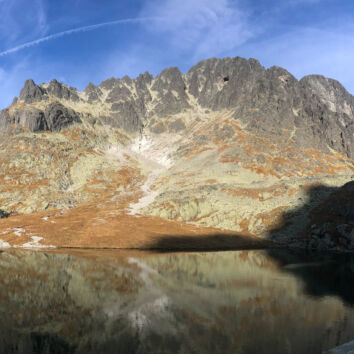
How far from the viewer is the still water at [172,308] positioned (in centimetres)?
1842

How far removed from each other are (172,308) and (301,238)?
192ft

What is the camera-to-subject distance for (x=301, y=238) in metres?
74.1

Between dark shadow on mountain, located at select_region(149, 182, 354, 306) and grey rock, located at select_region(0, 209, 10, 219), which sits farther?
grey rock, located at select_region(0, 209, 10, 219)

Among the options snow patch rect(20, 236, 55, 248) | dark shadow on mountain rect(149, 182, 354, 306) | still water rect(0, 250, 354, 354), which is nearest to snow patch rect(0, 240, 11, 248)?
snow patch rect(20, 236, 55, 248)

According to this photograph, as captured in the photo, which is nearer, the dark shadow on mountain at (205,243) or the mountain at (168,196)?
the dark shadow on mountain at (205,243)

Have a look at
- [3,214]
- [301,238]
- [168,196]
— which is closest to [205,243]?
[301,238]

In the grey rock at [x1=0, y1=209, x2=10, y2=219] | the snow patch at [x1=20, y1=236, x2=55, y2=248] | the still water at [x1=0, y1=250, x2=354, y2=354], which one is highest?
the grey rock at [x1=0, y1=209, x2=10, y2=219]

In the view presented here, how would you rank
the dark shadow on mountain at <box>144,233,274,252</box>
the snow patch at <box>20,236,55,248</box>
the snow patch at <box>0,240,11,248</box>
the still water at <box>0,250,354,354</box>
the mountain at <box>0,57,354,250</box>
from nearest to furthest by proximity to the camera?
the still water at <box>0,250,354,354</box>, the snow patch at <box>20,236,55,248</box>, the snow patch at <box>0,240,11,248</box>, the dark shadow on mountain at <box>144,233,274,252</box>, the mountain at <box>0,57,354,250</box>

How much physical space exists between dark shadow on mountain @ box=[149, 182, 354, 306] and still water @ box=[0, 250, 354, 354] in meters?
9.85

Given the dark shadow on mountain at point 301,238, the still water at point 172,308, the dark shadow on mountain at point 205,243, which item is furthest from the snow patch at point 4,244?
the dark shadow on mountain at point 301,238

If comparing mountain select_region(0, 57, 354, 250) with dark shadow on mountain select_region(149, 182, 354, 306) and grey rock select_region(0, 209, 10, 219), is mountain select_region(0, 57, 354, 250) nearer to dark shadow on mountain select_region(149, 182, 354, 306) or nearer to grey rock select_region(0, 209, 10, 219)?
dark shadow on mountain select_region(149, 182, 354, 306)

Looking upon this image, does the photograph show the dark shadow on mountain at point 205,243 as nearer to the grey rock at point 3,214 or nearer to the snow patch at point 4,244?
the snow patch at point 4,244

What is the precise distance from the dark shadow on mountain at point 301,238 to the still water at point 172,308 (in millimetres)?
9850

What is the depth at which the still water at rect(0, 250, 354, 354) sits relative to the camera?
1842 centimetres
